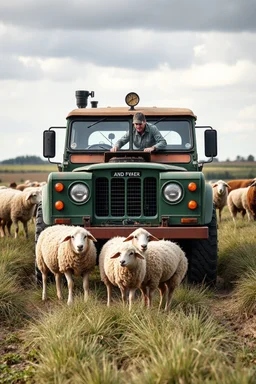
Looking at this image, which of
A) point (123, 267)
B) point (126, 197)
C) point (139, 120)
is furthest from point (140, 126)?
point (123, 267)

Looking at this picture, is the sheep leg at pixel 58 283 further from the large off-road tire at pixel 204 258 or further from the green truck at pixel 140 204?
the large off-road tire at pixel 204 258

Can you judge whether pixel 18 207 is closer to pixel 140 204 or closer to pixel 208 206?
pixel 140 204

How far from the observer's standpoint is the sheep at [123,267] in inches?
314

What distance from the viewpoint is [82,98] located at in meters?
12.3

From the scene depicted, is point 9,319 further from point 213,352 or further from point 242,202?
point 242,202

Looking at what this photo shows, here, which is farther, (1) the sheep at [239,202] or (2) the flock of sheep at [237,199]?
(1) the sheep at [239,202]

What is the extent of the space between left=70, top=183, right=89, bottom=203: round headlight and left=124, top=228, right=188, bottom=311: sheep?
50.1 inches

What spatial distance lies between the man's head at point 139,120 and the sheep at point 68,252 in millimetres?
1863

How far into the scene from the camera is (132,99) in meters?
11.2

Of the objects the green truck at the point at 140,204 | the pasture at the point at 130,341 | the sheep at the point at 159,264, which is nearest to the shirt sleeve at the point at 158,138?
the green truck at the point at 140,204

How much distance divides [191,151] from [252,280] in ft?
9.47

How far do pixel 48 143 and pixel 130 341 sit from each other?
4.97 metres

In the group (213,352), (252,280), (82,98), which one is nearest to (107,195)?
(252,280)

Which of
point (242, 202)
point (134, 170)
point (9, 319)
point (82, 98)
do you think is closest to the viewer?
point (9, 319)
